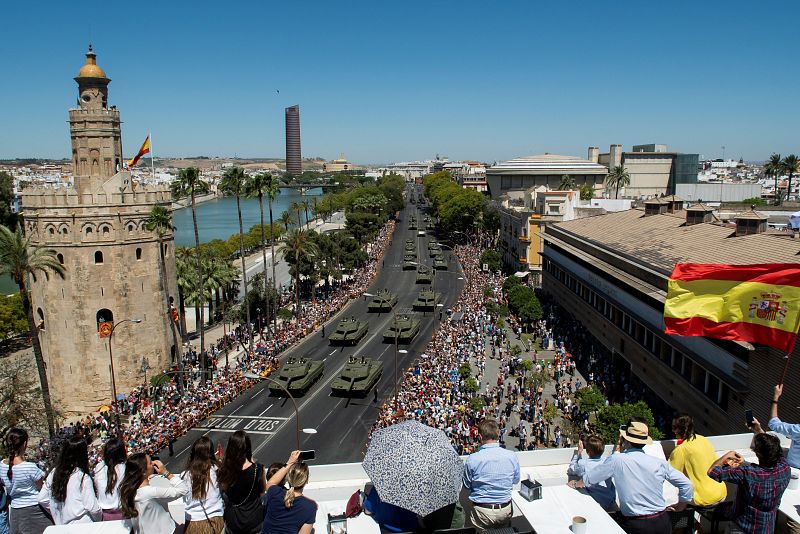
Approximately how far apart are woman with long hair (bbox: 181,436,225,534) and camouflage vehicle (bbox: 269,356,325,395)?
91.3 ft

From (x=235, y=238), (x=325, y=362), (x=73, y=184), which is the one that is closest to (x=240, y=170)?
(x=73, y=184)

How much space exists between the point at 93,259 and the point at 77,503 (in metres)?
31.8

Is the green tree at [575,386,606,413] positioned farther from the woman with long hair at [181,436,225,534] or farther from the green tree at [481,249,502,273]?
the green tree at [481,249,502,273]

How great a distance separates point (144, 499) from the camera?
7.66m

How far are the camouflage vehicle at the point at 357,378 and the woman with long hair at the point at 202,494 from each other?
27.3 m

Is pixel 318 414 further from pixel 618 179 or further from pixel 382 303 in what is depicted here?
pixel 618 179

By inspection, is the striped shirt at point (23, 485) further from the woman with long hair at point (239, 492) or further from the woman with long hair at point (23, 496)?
the woman with long hair at point (239, 492)

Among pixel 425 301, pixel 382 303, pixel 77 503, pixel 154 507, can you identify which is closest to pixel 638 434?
pixel 154 507

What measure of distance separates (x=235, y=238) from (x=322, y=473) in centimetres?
9777

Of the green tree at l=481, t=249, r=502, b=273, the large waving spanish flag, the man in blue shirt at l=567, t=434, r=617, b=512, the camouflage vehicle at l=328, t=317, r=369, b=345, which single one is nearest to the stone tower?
the camouflage vehicle at l=328, t=317, r=369, b=345

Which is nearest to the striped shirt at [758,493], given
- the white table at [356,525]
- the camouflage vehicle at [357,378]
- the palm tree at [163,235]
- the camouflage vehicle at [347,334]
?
the white table at [356,525]

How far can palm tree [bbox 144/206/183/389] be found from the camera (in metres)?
37.2

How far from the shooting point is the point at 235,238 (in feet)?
341

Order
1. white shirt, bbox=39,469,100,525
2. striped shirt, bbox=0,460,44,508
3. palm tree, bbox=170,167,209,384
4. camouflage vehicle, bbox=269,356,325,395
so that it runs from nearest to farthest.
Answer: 1. white shirt, bbox=39,469,100,525
2. striped shirt, bbox=0,460,44,508
3. camouflage vehicle, bbox=269,356,325,395
4. palm tree, bbox=170,167,209,384
